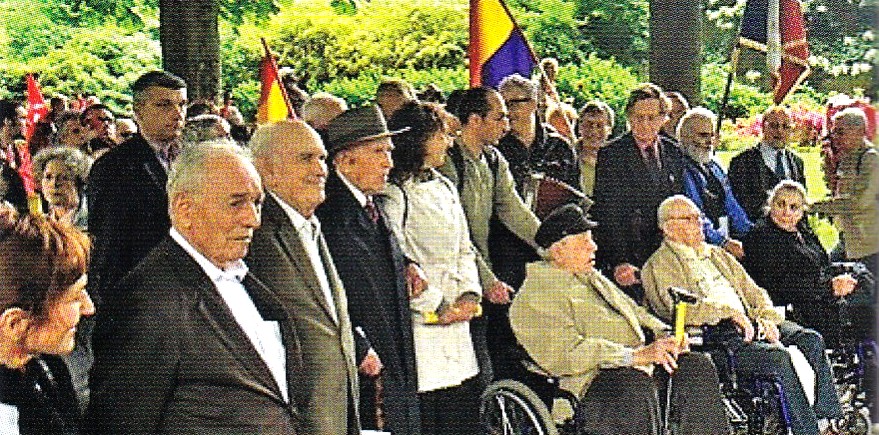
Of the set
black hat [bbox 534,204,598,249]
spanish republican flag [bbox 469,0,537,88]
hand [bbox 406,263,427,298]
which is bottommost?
hand [bbox 406,263,427,298]

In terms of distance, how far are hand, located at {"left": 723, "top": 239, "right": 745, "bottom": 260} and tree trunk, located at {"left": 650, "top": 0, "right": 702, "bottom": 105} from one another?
4026mm

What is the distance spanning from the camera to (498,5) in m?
8.24

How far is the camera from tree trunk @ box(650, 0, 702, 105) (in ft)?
39.5

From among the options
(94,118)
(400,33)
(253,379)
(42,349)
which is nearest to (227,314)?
(253,379)

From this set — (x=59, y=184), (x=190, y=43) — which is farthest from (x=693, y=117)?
(x=59, y=184)

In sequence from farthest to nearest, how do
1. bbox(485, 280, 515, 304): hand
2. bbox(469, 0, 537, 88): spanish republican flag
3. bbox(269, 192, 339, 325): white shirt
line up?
bbox(469, 0, 537, 88): spanish republican flag, bbox(485, 280, 515, 304): hand, bbox(269, 192, 339, 325): white shirt

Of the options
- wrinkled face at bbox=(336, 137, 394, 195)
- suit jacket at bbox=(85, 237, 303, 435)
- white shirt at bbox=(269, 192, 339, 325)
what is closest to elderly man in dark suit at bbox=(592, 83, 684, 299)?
wrinkled face at bbox=(336, 137, 394, 195)

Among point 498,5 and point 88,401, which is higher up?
point 498,5

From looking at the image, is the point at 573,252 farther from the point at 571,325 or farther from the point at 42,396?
the point at 42,396

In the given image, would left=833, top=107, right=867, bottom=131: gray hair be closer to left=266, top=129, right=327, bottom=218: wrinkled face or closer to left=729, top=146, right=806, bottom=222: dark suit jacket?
left=729, top=146, right=806, bottom=222: dark suit jacket

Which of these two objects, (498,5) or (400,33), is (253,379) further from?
(400,33)

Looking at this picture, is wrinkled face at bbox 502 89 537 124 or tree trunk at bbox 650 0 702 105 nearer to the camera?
wrinkled face at bbox 502 89 537 124

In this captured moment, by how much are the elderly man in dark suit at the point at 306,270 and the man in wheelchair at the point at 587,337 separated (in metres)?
1.77

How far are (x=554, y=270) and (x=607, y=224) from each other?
1.21 meters
